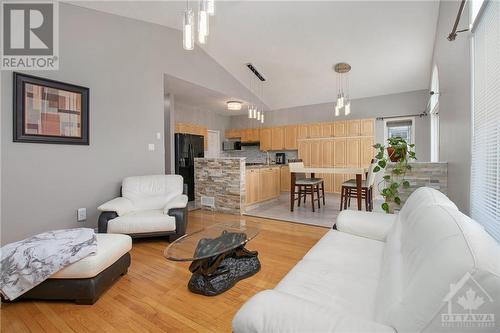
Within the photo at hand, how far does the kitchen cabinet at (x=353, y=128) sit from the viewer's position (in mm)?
5414

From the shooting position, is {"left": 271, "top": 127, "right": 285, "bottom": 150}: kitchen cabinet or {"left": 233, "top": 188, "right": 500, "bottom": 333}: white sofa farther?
{"left": 271, "top": 127, "right": 285, "bottom": 150}: kitchen cabinet

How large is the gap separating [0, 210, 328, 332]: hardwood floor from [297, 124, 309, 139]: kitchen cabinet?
4.35 meters

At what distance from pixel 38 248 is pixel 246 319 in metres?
1.80

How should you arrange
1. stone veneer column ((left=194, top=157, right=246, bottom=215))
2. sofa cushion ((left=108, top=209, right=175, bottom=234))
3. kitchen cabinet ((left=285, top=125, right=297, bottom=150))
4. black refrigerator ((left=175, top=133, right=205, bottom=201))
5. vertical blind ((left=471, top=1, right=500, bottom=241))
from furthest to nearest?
kitchen cabinet ((left=285, top=125, right=297, bottom=150))
black refrigerator ((left=175, top=133, right=205, bottom=201))
stone veneer column ((left=194, top=157, right=246, bottom=215))
sofa cushion ((left=108, top=209, right=175, bottom=234))
vertical blind ((left=471, top=1, right=500, bottom=241))

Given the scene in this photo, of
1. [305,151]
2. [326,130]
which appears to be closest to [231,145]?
[305,151]

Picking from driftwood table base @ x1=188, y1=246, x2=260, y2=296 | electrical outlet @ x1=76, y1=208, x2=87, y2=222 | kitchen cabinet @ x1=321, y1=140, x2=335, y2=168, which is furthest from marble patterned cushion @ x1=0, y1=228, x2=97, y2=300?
kitchen cabinet @ x1=321, y1=140, x2=335, y2=168

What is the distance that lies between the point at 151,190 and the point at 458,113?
3.64 m

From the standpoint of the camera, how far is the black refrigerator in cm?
513

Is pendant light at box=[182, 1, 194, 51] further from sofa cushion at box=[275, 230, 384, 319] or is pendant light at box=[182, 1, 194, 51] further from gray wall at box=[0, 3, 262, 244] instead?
gray wall at box=[0, 3, 262, 244]

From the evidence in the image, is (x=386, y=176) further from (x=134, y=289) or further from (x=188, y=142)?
(x=188, y=142)

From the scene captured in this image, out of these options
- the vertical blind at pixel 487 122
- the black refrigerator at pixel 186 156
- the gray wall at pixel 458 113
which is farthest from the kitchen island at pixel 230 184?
the vertical blind at pixel 487 122

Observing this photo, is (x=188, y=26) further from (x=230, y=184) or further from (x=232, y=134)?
(x=232, y=134)

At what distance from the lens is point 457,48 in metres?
1.96

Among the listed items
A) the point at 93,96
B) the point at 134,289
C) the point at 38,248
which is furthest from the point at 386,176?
the point at 93,96
